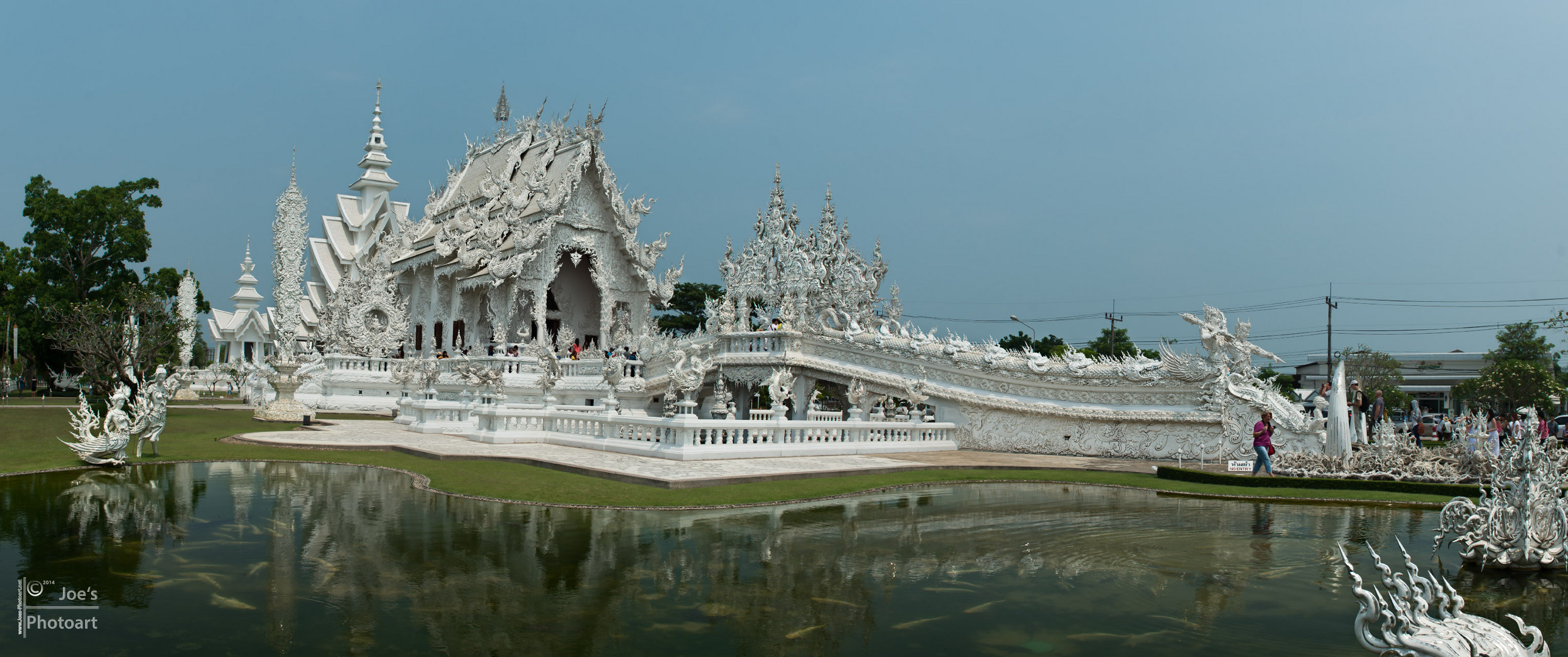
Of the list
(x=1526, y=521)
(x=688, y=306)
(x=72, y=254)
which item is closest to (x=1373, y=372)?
(x=688, y=306)

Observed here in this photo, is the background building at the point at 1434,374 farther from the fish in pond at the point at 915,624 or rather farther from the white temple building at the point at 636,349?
the fish in pond at the point at 915,624

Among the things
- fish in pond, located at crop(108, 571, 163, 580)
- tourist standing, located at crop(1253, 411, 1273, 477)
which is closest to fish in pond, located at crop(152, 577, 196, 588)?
fish in pond, located at crop(108, 571, 163, 580)

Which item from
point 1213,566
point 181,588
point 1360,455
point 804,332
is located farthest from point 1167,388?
point 181,588

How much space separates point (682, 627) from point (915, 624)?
4.58 feet

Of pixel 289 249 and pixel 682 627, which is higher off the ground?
pixel 289 249

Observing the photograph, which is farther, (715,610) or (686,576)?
(686,576)

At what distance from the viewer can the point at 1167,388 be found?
16.9m

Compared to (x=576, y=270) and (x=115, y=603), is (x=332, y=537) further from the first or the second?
(x=576, y=270)

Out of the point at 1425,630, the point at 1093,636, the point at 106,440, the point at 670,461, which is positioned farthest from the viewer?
the point at 670,461

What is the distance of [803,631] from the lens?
17.3ft

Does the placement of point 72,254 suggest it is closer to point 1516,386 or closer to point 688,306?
point 688,306

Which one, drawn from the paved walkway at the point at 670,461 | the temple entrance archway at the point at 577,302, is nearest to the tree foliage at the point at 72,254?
the temple entrance archway at the point at 577,302

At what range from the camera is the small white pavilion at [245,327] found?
1874 inches

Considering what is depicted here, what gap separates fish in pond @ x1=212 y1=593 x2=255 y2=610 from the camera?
17.9ft
